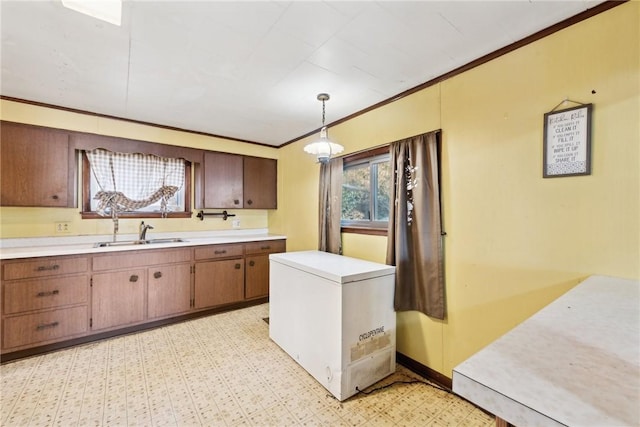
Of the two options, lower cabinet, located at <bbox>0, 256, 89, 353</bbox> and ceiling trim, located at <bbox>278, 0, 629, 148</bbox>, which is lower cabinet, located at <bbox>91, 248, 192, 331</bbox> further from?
ceiling trim, located at <bbox>278, 0, 629, 148</bbox>

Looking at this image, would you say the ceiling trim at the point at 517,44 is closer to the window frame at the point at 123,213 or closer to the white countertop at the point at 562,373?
the white countertop at the point at 562,373

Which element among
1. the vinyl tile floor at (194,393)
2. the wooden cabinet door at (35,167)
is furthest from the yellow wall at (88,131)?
the vinyl tile floor at (194,393)

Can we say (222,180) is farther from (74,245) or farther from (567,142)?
(567,142)

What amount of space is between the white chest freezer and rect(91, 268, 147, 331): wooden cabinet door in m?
1.71

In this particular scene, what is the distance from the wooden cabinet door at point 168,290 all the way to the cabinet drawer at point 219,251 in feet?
0.61

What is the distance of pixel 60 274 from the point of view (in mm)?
2502

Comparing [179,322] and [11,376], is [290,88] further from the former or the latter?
[11,376]

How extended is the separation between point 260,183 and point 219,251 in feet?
4.16

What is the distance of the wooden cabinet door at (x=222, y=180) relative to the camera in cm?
374

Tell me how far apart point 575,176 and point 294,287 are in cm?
201

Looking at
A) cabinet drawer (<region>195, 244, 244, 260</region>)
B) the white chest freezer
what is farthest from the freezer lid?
cabinet drawer (<region>195, 244, 244, 260</region>)

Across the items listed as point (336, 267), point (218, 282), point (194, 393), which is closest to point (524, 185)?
point (336, 267)

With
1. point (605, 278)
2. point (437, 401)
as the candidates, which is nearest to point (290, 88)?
point (605, 278)

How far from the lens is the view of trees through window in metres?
2.73
